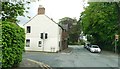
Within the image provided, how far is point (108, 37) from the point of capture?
43844 mm

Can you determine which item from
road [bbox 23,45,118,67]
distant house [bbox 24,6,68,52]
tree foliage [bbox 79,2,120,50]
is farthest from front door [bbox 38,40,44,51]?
road [bbox 23,45,118,67]

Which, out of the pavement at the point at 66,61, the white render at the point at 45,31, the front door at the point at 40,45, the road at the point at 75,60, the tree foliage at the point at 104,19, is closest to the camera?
the pavement at the point at 66,61

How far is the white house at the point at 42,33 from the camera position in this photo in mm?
45156

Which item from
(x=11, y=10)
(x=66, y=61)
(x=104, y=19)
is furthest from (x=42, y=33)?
(x=11, y=10)

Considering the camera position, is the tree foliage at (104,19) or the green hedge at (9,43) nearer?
the green hedge at (9,43)

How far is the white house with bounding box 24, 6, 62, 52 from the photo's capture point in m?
45.2

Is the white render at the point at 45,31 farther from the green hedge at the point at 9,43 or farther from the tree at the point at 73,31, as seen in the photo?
the tree at the point at 73,31

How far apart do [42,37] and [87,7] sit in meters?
11.9

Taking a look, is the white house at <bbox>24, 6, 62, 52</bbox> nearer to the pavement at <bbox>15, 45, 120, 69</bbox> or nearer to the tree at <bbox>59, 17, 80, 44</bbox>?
the pavement at <bbox>15, 45, 120, 69</bbox>

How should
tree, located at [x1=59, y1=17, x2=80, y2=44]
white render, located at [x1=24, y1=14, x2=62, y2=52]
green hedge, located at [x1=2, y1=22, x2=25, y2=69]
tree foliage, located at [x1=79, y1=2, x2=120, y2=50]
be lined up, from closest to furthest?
green hedge, located at [x1=2, y1=22, x2=25, y2=69]
tree foliage, located at [x1=79, y1=2, x2=120, y2=50]
white render, located at [x1=24, y1=14, x2=62, y2=52]
tree, located at [x1=59, y1=17, x2=80, y2=44]

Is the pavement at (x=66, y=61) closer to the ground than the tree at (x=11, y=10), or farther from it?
closer to the ground

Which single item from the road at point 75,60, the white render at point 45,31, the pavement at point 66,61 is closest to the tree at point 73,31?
the white render at point 45,31

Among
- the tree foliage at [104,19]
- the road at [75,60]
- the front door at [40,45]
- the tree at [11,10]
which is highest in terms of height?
the tree foliage at [104,19]

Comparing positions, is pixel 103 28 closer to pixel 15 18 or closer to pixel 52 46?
pixel 52 46
